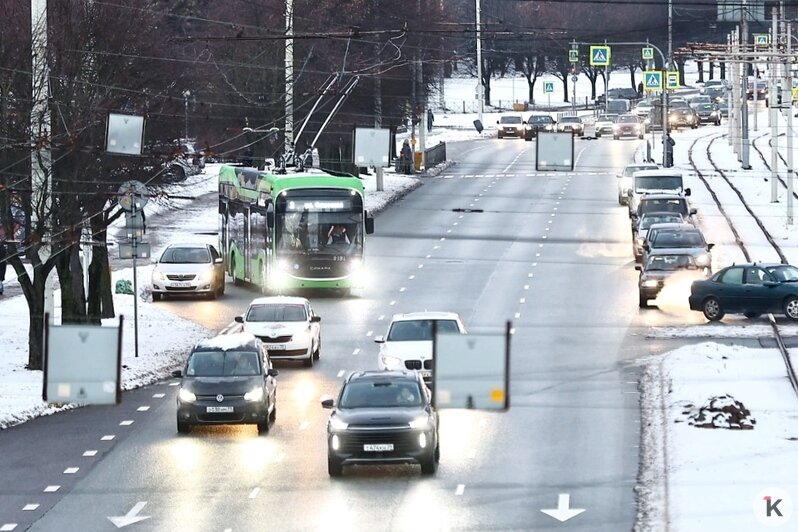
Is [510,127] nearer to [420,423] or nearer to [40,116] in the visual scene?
[40,116]

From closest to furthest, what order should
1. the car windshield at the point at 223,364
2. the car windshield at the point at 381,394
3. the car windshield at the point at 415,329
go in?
the car windshield at the point at 381,394 < the car windshield at the point at 223,364 < the car windshield at the point at 415,329

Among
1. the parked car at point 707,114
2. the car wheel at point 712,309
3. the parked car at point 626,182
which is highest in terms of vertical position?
the parked car at point 707,114

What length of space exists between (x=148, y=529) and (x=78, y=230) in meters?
12.1

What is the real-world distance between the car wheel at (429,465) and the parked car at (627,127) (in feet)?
274

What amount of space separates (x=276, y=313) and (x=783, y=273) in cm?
1230

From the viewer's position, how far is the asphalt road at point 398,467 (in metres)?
24.7

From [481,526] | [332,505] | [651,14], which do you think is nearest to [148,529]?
[332,505]

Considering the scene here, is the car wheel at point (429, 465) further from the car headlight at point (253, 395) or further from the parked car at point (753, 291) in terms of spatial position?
the parked car at point (753, 291)

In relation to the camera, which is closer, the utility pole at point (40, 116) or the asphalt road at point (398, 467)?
the asphalt road at point (398, 467)

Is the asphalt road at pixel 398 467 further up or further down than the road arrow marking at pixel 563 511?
further up

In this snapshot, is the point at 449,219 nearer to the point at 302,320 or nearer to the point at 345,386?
the point at 302,320

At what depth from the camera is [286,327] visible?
3884cm

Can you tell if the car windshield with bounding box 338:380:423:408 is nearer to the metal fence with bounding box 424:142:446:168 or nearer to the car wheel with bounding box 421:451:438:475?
the car wheel with bounding box 421:451:438:475

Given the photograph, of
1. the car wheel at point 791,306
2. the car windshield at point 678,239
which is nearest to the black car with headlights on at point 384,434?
the car wheel at point 791,306
